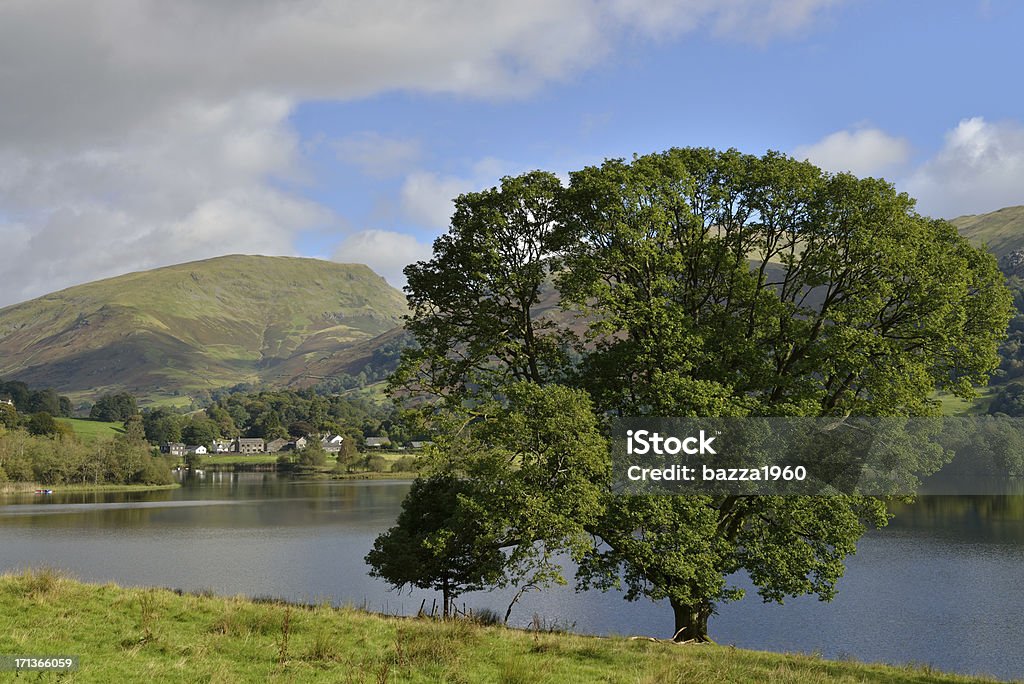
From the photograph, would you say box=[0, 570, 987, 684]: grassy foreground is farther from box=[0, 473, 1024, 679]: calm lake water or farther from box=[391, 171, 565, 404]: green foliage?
box=[0, 473, 1024, 679]: calm lake water

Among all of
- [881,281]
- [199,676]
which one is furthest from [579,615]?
[199,676]

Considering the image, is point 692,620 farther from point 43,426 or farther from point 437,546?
point 43,426

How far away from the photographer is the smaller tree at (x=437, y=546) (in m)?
28.3

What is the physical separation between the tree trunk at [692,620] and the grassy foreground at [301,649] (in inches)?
271

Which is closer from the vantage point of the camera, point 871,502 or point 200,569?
point 871,502

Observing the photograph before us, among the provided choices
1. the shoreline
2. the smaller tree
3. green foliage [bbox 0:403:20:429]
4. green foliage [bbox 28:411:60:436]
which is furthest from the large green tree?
green foliage [bbox 0:403:20:429]

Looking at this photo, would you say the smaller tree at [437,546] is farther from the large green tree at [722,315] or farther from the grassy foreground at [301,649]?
the grassy foreground at [301,649]

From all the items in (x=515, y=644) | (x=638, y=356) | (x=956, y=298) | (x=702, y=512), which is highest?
(x=956, y=298)

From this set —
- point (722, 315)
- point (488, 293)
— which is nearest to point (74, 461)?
point (488, 293)

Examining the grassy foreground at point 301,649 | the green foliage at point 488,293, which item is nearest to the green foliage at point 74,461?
the green foliage at point 488,293

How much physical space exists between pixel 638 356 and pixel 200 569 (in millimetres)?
49294

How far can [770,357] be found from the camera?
29859mm

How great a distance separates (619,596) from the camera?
51062mm

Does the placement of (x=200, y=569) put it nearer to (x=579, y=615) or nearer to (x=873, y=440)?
(x=579, y=615)
